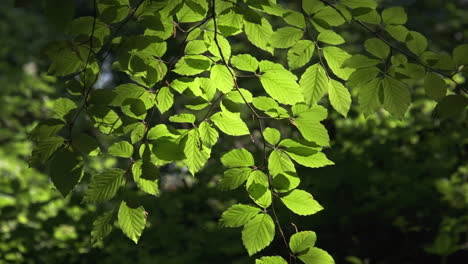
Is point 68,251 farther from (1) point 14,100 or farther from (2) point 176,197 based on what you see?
(1) point 14,100

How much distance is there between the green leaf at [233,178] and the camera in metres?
1.26

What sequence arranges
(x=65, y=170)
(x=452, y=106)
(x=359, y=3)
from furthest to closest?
(x=359, y=3) → (x=452, y=106) → (x=65, y=170)

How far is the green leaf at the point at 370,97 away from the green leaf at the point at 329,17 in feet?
A: 0.67

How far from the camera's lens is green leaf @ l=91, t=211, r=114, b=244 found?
1.21 meters

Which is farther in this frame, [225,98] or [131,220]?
[225,98]

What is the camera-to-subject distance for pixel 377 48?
4.27 feet

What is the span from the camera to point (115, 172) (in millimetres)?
1214

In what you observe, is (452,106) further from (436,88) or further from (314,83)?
(314,83)

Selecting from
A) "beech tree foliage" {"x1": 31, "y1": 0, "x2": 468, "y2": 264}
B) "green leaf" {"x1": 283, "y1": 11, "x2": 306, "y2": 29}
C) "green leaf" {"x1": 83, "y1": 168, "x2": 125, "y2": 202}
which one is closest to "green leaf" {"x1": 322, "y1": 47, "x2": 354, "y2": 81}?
"beech tree foliage" {"x1": 31, "y1": 0, "x2": 468, "y2": 264}

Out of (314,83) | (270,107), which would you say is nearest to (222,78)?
(270,107)

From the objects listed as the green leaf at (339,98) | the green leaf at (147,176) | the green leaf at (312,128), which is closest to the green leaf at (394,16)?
the green leaf at (339,98)

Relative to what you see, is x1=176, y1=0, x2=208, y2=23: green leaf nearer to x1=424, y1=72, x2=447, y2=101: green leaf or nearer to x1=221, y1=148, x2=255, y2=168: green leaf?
x1=221, y1=148, x2=255, y2=168: green leaf

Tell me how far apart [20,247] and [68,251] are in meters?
0.33

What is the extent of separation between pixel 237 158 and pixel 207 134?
4.5 inches
